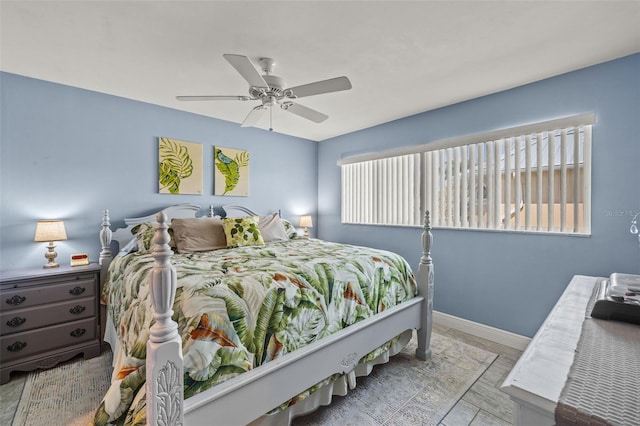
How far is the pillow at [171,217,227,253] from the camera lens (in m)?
2.69

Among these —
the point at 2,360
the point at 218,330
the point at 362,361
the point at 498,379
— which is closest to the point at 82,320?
the point at 2,360

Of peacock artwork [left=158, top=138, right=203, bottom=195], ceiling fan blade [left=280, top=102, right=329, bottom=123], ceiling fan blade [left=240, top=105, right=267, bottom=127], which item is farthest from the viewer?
peacock artwork [left=158, top=138, right=203, bottom=195]

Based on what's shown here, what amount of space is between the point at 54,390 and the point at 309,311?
1.99m

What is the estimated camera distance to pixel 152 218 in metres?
3.14

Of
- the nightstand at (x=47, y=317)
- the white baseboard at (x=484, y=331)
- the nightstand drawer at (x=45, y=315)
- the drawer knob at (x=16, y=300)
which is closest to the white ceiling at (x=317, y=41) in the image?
the nightstand at (x=47, y=317)

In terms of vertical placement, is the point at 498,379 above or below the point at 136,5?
below

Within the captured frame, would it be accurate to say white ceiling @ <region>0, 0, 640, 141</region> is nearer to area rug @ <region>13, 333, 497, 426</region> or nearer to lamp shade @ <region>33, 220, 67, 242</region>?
lamp shade @ <region>33, 220, 67, 242</region>

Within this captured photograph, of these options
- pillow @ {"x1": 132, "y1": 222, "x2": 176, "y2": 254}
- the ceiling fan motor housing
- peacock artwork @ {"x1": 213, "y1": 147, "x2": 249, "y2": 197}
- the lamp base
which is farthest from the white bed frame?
peacock artwork @ {"x1": 213, "y1": 147, "x2": 249, "y2": 197}

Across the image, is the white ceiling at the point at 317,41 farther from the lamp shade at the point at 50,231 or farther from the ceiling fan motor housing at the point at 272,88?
the lamp shade at the point at 50,231

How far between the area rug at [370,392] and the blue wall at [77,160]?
3.72 ft

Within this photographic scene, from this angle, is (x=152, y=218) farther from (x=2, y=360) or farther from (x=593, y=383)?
(x=593, y=383)

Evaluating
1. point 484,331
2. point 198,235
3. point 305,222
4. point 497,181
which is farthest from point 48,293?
point 497,181

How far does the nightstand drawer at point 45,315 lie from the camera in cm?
211

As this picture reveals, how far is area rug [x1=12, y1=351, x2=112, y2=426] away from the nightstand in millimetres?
113
